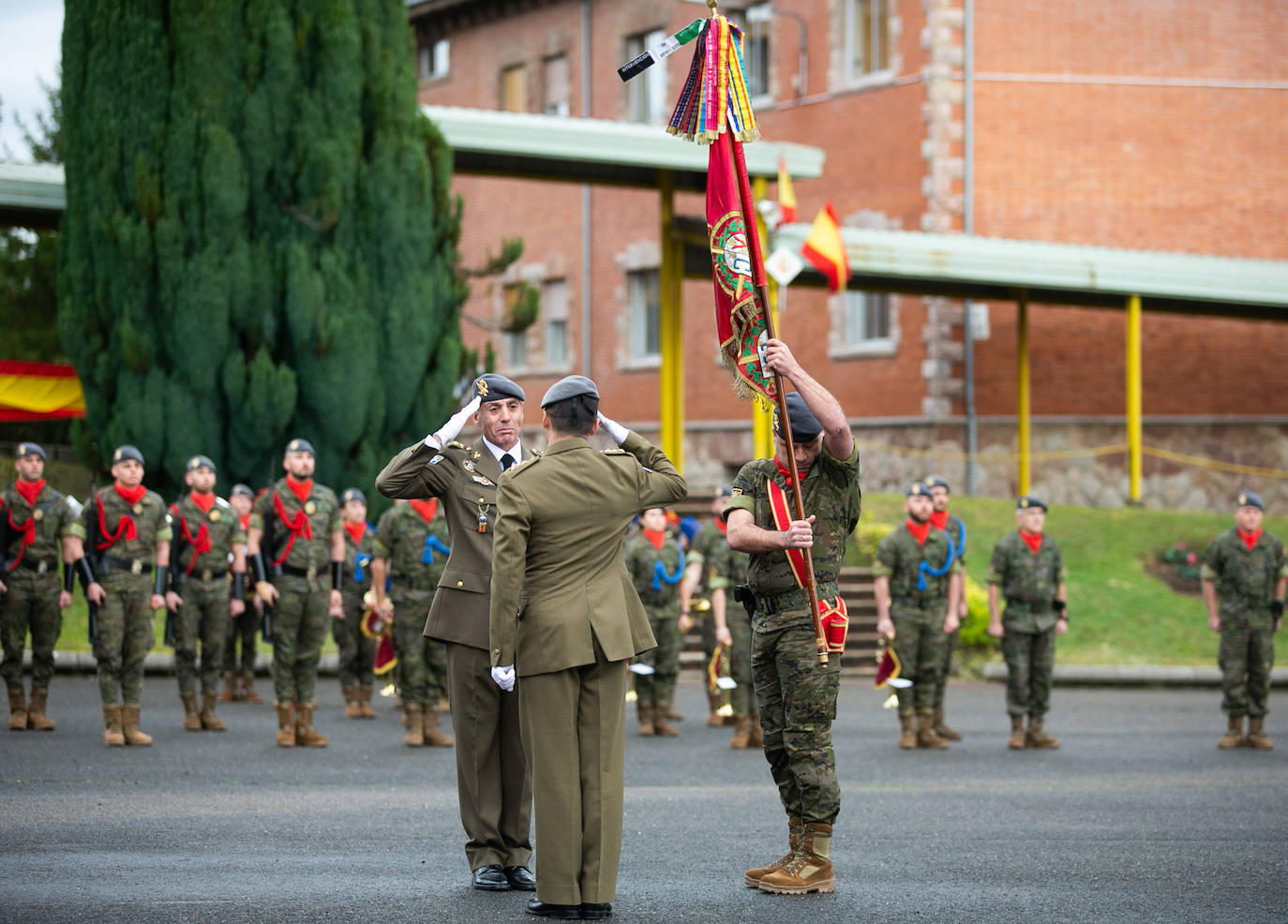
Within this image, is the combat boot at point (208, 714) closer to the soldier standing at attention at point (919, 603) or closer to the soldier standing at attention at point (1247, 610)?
the soldier standing at attention at point (919, 603)

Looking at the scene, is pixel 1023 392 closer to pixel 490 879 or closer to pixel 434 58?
pixel 434 58

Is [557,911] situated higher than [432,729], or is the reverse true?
[557,911]

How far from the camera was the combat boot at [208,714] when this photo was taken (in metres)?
13.8

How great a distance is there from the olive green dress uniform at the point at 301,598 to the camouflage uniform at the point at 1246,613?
25.1 ft

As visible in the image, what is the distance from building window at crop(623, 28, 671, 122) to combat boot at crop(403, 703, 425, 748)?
2342cm

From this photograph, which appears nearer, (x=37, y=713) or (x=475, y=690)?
(x=475, y=690)

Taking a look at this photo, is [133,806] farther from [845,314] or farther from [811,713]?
[845,314]

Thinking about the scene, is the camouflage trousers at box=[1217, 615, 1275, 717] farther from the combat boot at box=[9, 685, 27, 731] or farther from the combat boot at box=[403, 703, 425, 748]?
the combat boot at box=[9, 685, 27, 731]

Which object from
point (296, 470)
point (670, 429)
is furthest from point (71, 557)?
point (670, 429)

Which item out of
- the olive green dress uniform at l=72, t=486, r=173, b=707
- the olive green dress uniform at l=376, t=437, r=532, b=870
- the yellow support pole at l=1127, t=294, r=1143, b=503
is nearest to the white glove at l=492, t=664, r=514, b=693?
the olive green dress uniform at l=376, t=437, r=532, b=870

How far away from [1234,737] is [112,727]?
30.3 feet

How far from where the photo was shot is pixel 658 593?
586 inches

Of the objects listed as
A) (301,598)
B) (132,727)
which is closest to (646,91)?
(301,598)

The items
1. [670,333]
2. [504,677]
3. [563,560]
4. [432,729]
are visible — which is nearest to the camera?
[504,677]
